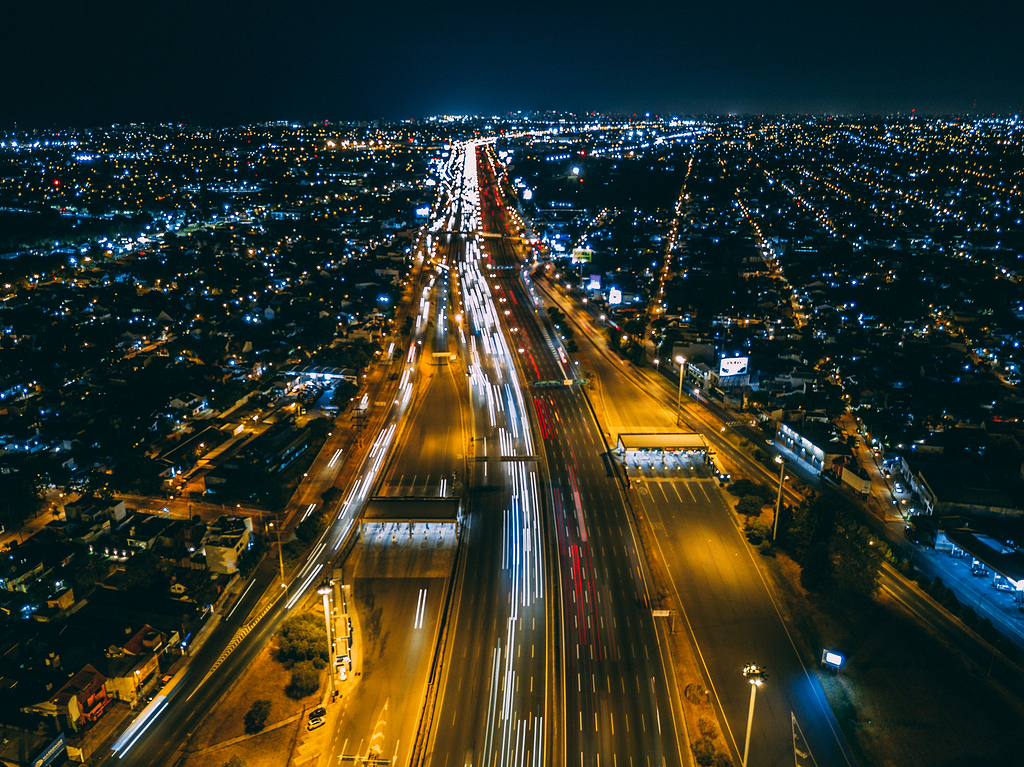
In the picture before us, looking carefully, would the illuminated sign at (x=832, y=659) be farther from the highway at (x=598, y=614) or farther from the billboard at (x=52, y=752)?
the billboard at (x=52, y=752)

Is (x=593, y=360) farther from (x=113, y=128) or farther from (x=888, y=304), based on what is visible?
(x=113, y=128)

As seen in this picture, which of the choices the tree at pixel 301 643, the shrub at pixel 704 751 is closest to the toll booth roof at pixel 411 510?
the tree at pixel 301 643

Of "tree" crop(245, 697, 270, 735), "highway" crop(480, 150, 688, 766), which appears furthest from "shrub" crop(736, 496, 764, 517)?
"tree" crop(245, 697, 270, 735)

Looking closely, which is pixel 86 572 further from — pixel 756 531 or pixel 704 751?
pixel 756 531

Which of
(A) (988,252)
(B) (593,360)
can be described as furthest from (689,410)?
(A) (988,252)

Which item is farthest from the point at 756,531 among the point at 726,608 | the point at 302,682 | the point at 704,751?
the point at 302,682

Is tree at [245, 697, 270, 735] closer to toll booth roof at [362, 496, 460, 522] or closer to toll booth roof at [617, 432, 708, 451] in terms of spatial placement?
toll booth roof at [362, 496, 460, 522]
